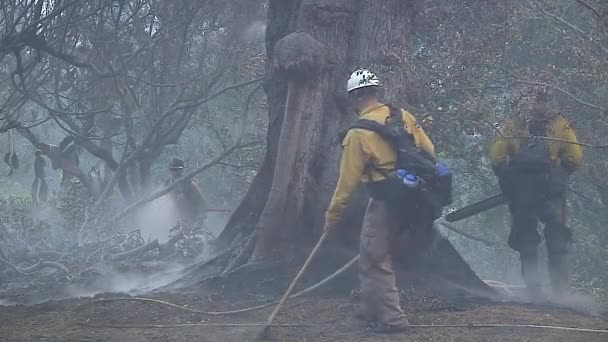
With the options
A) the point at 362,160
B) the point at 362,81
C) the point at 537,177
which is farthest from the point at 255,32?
the point at 362,160

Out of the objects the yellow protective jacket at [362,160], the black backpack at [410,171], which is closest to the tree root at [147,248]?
the yellow protective jacket at [362,160]

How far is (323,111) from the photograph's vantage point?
879 cm

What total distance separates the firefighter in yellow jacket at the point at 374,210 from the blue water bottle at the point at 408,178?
12cm

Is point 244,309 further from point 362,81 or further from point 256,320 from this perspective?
point 362,81

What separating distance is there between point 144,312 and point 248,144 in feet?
24.5

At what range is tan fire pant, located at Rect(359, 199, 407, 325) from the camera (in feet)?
22.2

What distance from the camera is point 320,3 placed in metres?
8.71

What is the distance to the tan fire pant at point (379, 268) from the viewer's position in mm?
6766

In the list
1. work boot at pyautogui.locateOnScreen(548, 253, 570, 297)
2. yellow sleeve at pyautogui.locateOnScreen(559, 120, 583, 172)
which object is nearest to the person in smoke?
work boot at pyautogui.locateOnScreen(548, 253, 570, 297)

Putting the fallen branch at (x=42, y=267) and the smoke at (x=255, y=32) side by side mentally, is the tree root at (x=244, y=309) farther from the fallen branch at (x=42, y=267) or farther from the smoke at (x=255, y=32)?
the smoke at (x=255, y=32)

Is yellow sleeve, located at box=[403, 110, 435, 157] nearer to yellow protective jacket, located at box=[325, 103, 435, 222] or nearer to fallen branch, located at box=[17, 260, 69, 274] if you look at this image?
yellow protective jacket, located at box=[325, 103, 435, 222]

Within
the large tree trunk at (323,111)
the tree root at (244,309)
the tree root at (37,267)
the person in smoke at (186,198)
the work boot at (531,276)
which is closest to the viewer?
the tree root at (244,309)

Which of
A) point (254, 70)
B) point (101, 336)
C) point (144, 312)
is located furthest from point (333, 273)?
point (254, 70)

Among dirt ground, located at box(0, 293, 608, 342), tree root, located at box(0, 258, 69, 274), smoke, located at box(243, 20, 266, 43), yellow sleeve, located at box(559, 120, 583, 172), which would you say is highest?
smoke, located at box(243, 20, 266, 43)
